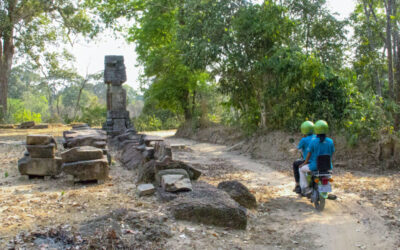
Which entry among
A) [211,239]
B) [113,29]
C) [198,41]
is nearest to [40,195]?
[211,239]

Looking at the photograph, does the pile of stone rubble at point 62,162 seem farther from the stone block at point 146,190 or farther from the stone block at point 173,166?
the stone block at point 146,190

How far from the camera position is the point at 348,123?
35.0 ft

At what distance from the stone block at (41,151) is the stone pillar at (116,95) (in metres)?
9.05

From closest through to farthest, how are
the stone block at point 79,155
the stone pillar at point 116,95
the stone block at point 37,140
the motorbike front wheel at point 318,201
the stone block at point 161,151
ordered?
the motorbike front wheel at point 318,201
the stone block at point 79,155
the stone block at point 37,140
the stone block at point 161,151
the stone pillar at point 116,95

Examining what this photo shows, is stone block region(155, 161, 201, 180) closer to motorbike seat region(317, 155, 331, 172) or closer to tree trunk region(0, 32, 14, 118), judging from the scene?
motorbike seat region(317, 155, 331, 172)

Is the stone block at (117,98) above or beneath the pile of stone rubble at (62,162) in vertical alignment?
above

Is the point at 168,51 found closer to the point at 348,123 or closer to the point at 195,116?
the point at 195,116

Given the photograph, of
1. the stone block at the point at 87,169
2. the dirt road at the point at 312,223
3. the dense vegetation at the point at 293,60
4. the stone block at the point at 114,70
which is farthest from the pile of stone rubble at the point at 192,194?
the stone block at the point at 114,70

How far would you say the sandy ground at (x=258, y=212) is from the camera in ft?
14.3

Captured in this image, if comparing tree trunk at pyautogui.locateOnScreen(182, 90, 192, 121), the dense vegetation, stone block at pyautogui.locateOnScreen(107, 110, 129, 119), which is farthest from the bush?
the dense vegetation

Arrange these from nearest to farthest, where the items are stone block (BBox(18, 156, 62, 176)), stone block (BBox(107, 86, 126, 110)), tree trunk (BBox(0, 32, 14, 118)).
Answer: stone block (BBox(18, 156, 62, 176)), stone block (BBox(107, 86, 126, 110)), tree trunk (BBox(0, 32, 14, 118))

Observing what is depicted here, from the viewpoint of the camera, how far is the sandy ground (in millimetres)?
4359

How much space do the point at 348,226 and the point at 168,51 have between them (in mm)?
17341

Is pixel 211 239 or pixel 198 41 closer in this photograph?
pixel 211 239
